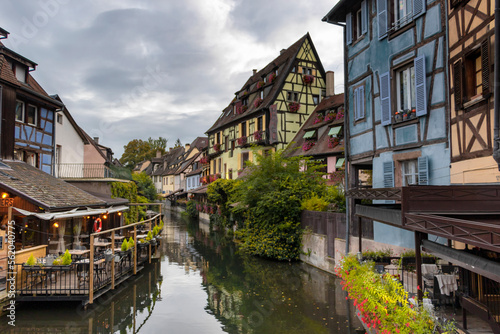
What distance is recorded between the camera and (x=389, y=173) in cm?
1243

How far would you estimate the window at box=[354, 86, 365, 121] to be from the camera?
14.0 m

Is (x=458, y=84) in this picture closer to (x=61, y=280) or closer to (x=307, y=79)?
(x=61, y=280)

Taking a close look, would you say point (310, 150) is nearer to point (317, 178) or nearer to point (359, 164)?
point (317, 178)

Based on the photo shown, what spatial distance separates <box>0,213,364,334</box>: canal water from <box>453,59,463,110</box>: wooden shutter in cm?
640

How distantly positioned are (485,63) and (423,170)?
3.55m

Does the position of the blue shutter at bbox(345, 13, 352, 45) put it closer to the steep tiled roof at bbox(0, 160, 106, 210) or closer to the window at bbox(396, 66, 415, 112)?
the window at bbox(396, 66, 415, 112)

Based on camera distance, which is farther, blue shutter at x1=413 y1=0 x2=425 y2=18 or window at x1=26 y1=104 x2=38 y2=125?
window at x1=26 y1=104 x2=38 y2=125

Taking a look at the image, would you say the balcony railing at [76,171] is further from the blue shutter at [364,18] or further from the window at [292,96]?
the blue shutter at [364,18]

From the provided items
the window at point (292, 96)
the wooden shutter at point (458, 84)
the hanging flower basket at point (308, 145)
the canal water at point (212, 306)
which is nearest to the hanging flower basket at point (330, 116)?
the hanging flower basket at point (308, 145)

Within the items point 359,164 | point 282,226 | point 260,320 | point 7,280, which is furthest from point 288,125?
point 7,280

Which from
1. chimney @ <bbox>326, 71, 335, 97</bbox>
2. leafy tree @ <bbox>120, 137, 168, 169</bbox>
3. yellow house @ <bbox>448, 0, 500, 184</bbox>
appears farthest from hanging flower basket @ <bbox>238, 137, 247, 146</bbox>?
leafy tree @ <bbox>120, 137, 168, 169</bbox>

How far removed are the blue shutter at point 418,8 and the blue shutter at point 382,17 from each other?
1.28 meters

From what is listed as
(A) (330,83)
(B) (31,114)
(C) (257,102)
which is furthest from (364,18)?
(C) (257,102)

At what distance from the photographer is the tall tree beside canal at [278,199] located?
18.1 metres
